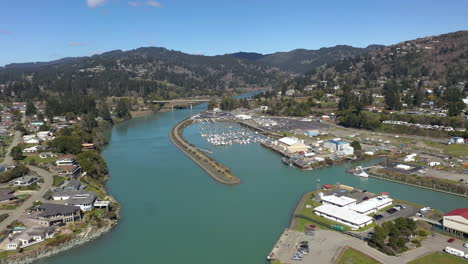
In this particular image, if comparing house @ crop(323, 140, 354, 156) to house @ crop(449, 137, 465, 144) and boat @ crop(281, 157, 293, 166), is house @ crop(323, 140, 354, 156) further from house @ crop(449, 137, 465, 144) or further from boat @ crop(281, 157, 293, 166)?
house @ crop(449, 137, 465, 144)

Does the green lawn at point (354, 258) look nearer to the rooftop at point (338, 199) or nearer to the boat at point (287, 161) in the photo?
the rooftop at point (338, 199)

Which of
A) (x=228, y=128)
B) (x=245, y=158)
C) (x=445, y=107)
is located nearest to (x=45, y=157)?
(x=245, y=158)

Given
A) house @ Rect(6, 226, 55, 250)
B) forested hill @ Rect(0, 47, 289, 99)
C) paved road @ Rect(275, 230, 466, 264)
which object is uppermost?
forested hill @ Rect(0, 47, 289, 99)

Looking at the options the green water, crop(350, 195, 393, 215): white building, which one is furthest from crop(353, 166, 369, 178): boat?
crop(350, 195, 393, 215): white building

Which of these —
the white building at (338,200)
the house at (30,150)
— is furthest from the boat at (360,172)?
the house at (30,150)

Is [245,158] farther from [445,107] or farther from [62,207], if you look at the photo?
[445,107]
